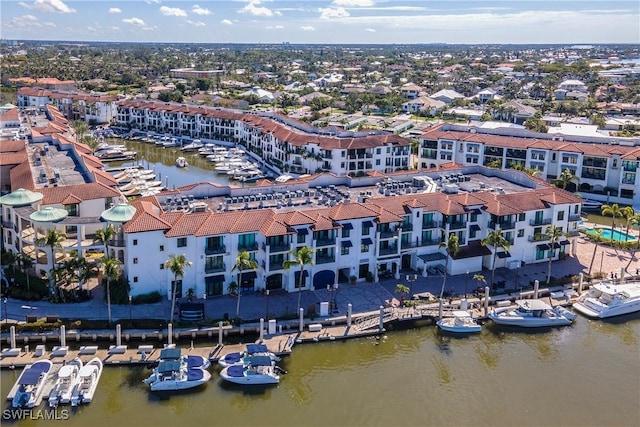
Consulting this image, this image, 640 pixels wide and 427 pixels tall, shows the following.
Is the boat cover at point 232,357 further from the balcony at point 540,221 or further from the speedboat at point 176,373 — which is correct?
the balcony at point 540,221

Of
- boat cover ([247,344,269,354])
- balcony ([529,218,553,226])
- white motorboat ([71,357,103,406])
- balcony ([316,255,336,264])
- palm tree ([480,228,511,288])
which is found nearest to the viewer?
white motorboat ([71,357,103,406])

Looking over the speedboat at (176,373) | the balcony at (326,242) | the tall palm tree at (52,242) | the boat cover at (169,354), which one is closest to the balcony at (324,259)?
the balcony at (326,242)

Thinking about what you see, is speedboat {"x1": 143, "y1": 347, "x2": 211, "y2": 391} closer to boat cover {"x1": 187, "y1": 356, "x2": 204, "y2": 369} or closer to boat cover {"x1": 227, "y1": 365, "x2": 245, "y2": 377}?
boat cover {"x1": 187, "y1": 356, "x2": 204, "y2": 369}

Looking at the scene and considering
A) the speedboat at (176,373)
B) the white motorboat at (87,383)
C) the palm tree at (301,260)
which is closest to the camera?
the white motorboat at (87,383)

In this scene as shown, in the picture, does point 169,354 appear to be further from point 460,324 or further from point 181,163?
point 181,163

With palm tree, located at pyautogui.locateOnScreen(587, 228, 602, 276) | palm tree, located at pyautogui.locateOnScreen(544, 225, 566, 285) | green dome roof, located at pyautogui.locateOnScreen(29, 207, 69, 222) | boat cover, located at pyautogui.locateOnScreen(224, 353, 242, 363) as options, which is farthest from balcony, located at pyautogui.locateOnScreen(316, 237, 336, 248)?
palm tree, located at pyautogui.locateOnScreen(587, 228, 602, 276)

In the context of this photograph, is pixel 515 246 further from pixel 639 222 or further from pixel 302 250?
pixel 302 250
